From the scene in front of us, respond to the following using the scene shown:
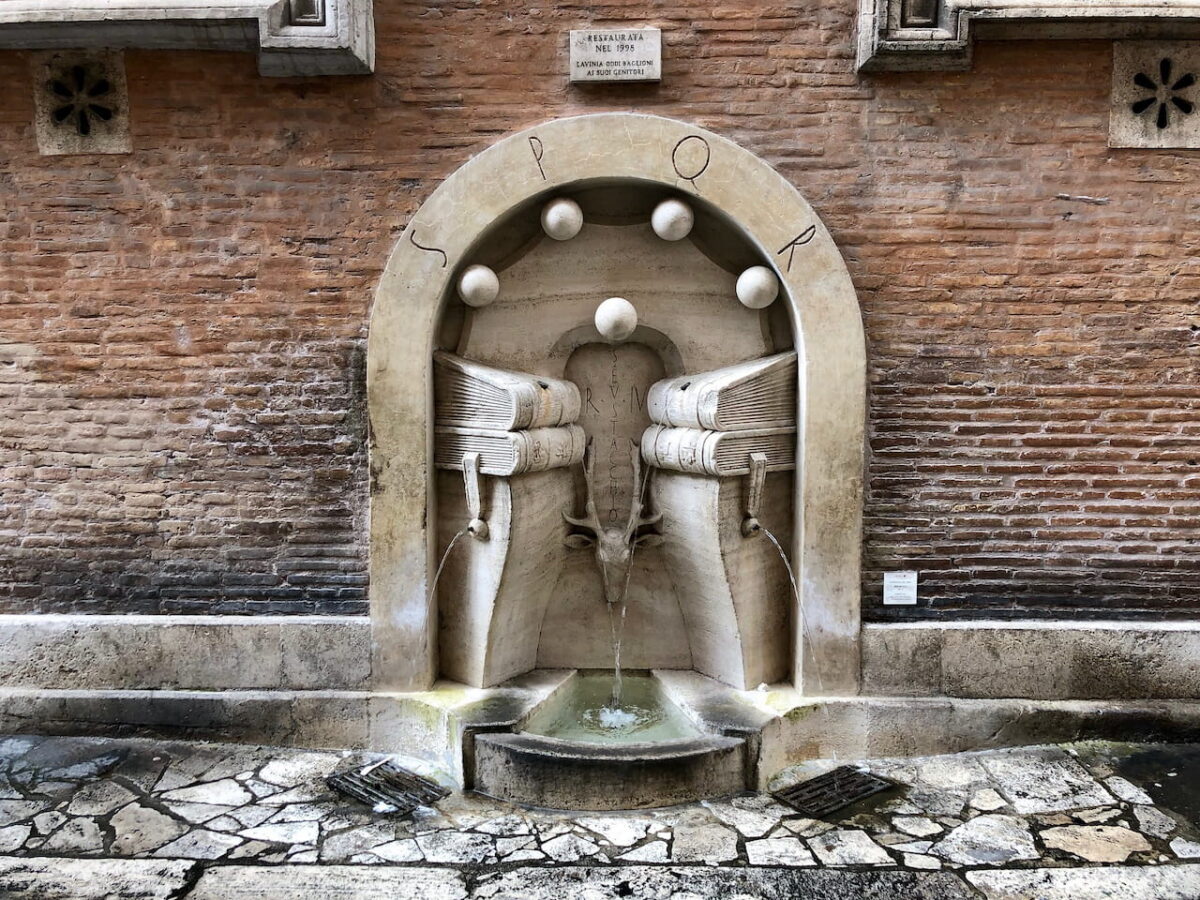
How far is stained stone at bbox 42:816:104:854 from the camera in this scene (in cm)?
329

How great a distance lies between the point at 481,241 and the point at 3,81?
7.45 feet

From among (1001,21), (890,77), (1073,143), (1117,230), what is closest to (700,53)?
(890,77)

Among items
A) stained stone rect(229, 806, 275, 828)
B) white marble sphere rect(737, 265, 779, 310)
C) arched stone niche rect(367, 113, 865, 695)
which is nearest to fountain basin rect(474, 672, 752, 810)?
arched stone niche rect(367, 113, 865, 695)

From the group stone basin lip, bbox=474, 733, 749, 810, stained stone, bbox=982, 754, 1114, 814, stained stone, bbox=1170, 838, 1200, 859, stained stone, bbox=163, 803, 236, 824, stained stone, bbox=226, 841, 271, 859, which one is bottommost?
stained stone, bbox=226, 841, 271, 859

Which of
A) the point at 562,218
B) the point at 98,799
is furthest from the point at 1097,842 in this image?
the point at 98,799

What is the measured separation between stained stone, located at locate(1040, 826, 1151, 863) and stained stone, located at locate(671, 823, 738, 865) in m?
1.17

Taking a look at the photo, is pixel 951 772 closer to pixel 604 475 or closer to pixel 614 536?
pixel 614 536

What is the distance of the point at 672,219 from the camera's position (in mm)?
4043

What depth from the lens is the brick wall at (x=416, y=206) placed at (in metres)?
3.97

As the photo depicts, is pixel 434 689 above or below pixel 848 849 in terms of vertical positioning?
above

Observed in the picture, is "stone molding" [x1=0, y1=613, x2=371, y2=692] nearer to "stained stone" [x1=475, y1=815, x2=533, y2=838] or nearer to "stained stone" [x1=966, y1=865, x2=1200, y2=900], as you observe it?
"stained stone" [x1=475, y1=815, x2=533, y2=838]

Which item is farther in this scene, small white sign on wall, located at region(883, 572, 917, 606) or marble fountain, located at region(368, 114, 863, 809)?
small white sign on wall, located at region(883, 572, 917, 606)

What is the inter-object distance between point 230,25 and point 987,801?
14.8 feet

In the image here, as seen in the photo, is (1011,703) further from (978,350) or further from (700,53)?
(700,53)
